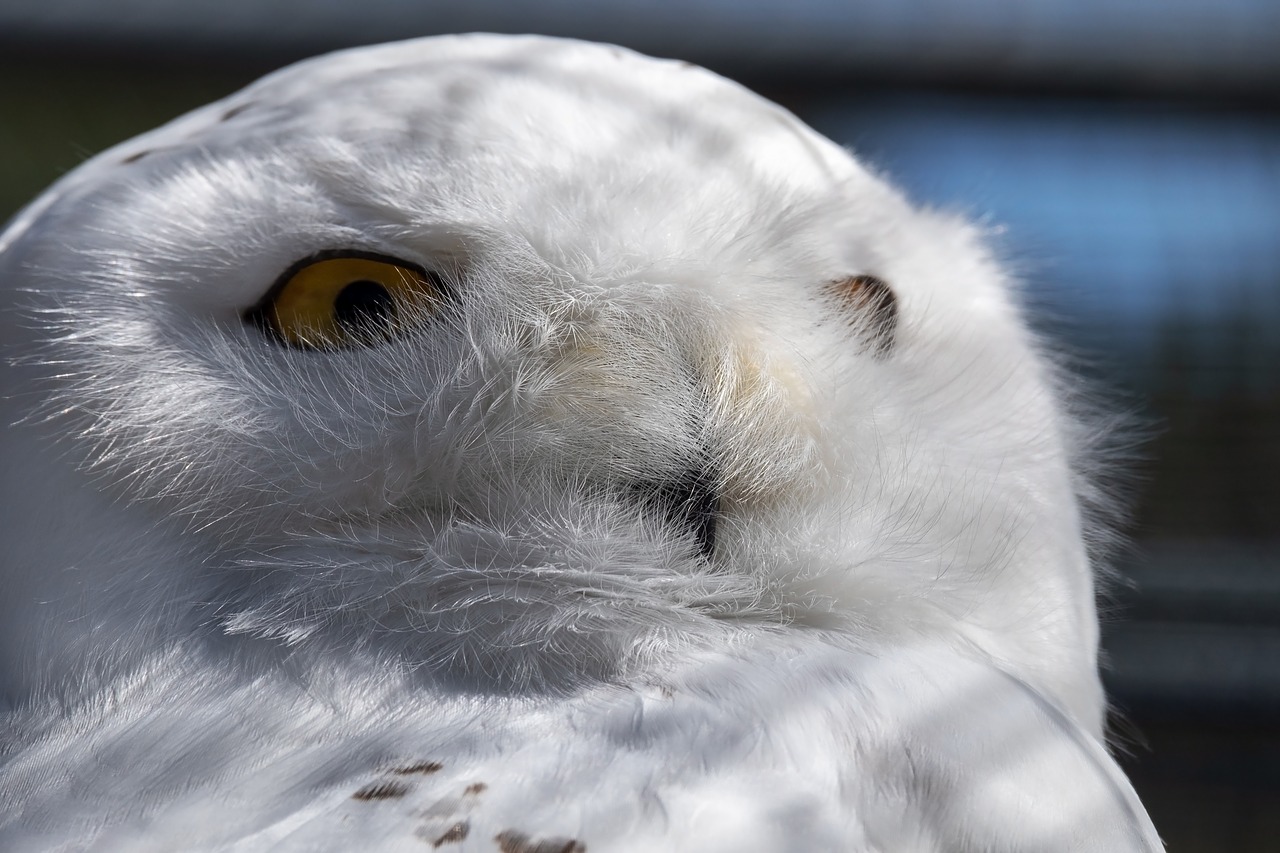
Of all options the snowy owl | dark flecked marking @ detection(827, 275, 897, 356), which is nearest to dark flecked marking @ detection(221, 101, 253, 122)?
the snowy owl

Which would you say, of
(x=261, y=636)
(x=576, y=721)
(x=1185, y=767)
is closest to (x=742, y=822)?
(x=576, y=721)

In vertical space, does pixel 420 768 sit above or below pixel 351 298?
below

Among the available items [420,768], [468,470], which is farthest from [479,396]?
[420,768]

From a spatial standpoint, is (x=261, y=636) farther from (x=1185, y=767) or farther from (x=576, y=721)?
(x=1185, y=767)

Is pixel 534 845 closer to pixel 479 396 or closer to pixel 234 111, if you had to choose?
pixel 479 396

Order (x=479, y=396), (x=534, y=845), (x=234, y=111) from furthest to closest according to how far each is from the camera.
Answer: (x=234, y=111) < (x=479, y=396) < (x=534, y=845)

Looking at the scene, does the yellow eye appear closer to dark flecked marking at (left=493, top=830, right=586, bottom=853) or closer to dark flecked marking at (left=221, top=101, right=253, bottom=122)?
dark flecked marking at (left=221, top=101, right=253, bottom=122)

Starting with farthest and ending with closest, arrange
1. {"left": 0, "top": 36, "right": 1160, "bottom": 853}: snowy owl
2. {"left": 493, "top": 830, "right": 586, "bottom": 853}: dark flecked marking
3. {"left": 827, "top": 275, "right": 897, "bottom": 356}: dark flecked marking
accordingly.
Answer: {"left": 827, "top": 275, "right": 897, "bottom": 356}: dark flecked marking, {"left": 0, "top": 36, "right": 1160, "bottom": 853}: snowy owl, {"left": 493, "top": 830, "right": 586, "bottom": 853}: dark flecked marking
